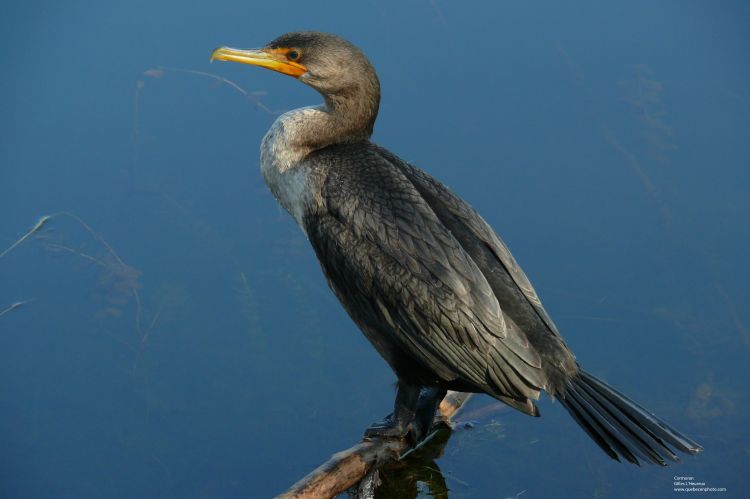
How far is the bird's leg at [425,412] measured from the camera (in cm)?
458

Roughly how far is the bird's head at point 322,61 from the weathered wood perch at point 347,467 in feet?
5.06

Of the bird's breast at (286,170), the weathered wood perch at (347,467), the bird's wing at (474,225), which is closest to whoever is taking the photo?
the weathered wood perch at (347,467)

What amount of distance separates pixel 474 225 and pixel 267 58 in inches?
48.4

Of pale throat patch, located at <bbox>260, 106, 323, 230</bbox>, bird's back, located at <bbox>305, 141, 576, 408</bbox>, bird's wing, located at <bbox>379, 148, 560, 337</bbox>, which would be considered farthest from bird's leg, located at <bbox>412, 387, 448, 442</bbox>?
pale throat patch, located at <bbox>260, 106, 323, 230</bbox>

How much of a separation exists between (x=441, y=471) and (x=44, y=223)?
9.33 ft

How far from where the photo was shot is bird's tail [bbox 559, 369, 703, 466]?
3.93 metres

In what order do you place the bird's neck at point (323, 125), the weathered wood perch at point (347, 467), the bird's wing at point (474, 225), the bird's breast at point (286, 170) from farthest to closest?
the bird's neck at point (323, 125) → the bird's breast at point (286, 170) → the bird's wing at point (474, 225) → the weathered wood perch at point (347, 467)

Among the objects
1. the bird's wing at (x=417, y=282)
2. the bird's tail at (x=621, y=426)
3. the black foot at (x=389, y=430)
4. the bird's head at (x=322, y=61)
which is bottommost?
the bird's tail at (x=621, y=426)

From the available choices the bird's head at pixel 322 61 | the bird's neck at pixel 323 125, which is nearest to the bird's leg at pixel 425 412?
the bird's neck at pixel 323 125

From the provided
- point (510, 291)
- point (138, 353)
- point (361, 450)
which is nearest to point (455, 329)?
point (510, 291)

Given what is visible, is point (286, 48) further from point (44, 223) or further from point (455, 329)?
point (44, 223)

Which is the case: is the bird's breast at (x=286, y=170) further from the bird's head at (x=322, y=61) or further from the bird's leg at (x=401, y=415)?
the bird's leg at (x=401, y=415)

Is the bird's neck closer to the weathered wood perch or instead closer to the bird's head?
the bird's head

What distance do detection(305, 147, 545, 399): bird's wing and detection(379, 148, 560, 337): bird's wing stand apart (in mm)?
119
